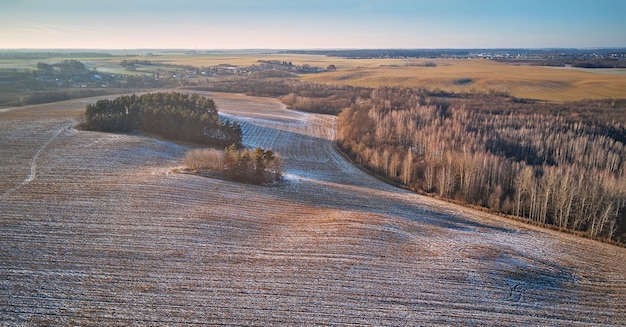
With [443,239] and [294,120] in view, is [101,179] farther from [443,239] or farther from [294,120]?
[294,120]

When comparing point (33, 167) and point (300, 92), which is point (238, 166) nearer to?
point (33, 167)

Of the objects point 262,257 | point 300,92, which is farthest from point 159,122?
point 300,92

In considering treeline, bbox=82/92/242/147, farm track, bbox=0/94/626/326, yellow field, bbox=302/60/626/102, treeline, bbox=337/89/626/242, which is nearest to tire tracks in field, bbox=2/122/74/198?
farm track, bbox=0/94/626/326

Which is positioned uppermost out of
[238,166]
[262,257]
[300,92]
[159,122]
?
[300,92]

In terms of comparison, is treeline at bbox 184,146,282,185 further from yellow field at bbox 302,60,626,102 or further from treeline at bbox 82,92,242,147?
yellow field at bbox 302,60,626,102

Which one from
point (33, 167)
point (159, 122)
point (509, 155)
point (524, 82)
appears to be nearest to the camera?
point (33, 167)

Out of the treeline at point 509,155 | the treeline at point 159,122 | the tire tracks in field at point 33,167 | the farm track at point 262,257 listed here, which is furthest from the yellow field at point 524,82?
the tire tracks in field at point 33,167

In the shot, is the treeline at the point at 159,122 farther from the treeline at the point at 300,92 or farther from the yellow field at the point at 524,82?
the yellow field at the point at 524,82
